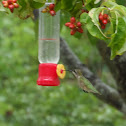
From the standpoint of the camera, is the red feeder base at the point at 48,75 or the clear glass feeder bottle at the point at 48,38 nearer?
the red feeder base at the point at 48,75

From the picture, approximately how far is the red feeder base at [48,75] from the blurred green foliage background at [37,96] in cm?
484

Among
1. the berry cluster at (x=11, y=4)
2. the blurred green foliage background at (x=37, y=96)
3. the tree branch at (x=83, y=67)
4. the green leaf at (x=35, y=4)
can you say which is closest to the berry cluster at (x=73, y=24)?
the green leaf at (x=35, y=4)

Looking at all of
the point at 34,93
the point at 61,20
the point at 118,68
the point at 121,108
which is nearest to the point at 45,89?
the point at 34,93

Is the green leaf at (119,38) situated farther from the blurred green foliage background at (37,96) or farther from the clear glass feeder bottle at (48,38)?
the blurred green foliage background at (37,96)

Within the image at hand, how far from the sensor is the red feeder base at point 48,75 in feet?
7.79

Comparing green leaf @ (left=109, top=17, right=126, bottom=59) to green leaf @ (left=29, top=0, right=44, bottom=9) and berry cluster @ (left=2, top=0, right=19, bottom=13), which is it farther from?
berry cluster @ (left=2, top=0, right=19, bottom=13)

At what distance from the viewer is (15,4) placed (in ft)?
6.59

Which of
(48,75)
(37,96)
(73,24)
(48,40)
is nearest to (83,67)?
(48,40)

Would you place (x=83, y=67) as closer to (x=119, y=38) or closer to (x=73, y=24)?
(x=73, y=24)

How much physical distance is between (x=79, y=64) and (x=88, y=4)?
6.49ft

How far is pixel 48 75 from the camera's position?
7.93 feet

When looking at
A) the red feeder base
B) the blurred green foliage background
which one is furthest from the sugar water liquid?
the blurred green foliage background

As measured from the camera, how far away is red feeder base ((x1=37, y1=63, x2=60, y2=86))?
7.79ft

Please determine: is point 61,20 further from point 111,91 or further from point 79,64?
point 111,91
